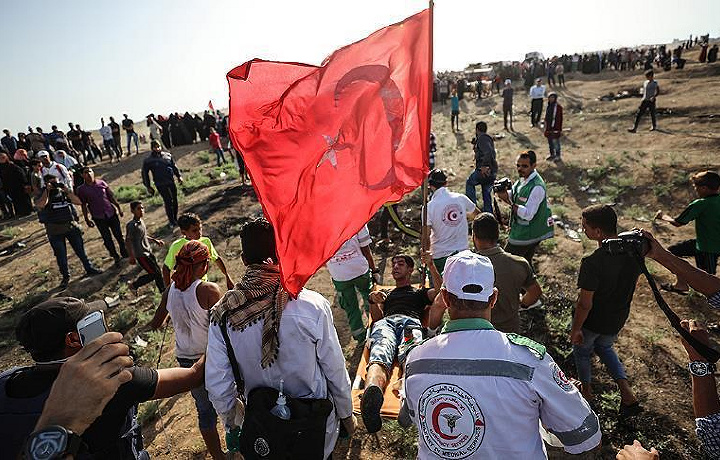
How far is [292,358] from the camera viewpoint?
241cm

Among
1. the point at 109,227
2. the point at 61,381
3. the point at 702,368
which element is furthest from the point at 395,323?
the point at 109,227

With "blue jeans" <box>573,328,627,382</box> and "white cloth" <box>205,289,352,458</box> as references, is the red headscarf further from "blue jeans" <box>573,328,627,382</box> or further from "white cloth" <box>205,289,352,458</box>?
"blue jeans" <box>573,328,627,382</box>

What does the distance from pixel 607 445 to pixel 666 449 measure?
0.46 metres

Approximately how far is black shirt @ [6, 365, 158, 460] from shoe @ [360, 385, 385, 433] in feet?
5.30

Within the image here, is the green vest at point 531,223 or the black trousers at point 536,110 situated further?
the black trousers at point 536,110

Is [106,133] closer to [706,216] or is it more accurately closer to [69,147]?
[69,147]

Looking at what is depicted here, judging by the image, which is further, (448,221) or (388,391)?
(448,221)

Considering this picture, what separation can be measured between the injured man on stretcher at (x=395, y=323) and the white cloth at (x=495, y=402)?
4.04 feet

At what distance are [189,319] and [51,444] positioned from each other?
2055 mm

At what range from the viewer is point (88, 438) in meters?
1.74

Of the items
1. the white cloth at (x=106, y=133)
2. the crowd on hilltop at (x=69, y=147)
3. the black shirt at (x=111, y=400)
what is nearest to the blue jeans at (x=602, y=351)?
the black shirt at (x=111, y=400)

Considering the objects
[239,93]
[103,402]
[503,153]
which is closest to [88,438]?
[103,402]

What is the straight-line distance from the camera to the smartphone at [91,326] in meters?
1.83

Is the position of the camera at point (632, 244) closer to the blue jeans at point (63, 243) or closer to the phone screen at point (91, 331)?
the phone screen at point (91, 331)
